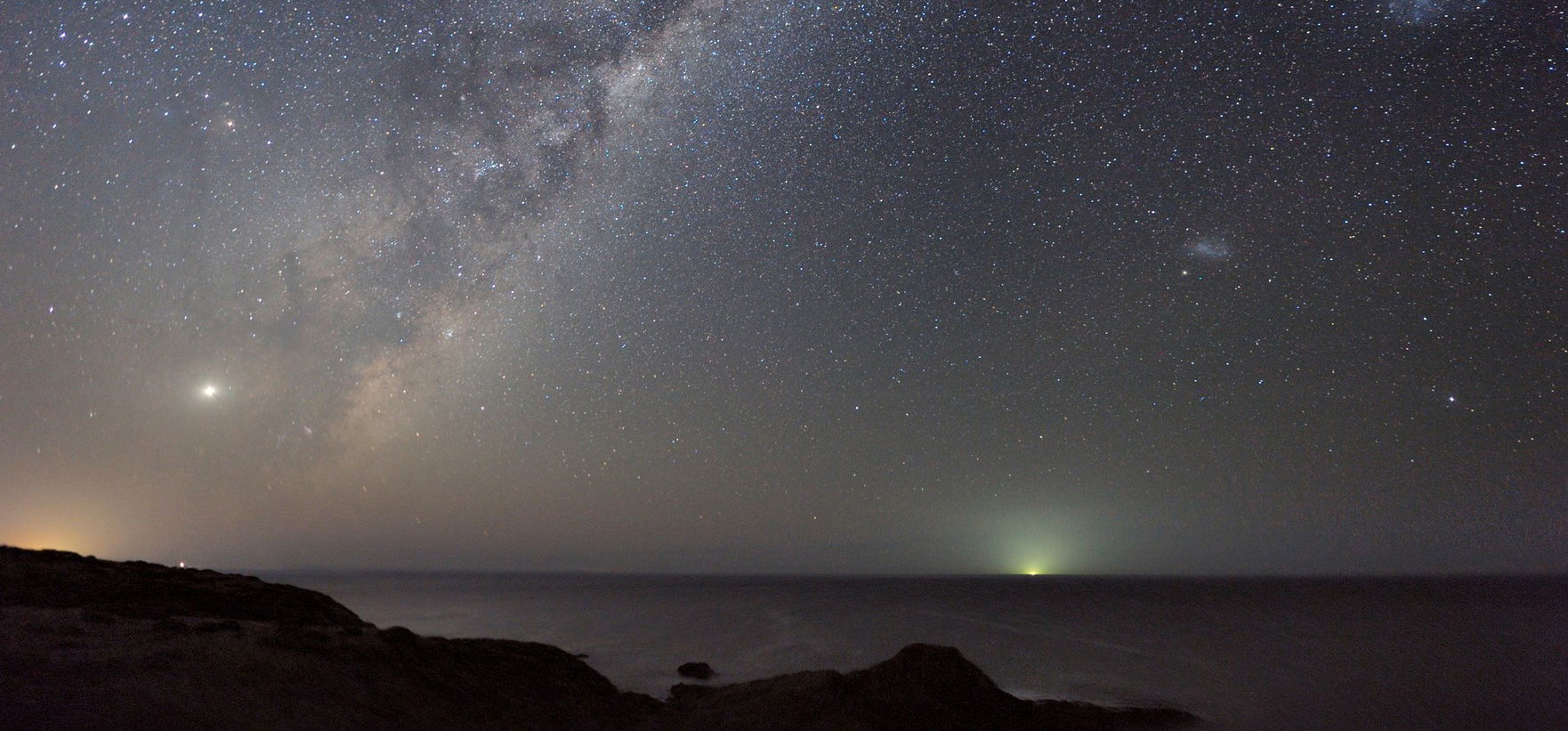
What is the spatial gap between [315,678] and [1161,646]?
52.5 m

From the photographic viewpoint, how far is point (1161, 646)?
52.2 metres

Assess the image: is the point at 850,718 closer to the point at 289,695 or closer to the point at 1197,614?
the point at 289,695

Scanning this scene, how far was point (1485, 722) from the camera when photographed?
95.8 ft

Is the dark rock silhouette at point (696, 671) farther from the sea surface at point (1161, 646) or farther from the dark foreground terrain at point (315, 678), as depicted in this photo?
the dark foreground terrain at point (315, 678)

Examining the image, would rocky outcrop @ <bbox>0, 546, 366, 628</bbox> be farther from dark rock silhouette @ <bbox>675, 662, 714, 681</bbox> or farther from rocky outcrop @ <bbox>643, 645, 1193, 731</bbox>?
dark rock silhouette @ <bbox>675, 662, 714, 681</bbox>

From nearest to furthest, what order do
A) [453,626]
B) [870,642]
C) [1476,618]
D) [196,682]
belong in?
[196,682], [870,642], [453,626], [1476,618]

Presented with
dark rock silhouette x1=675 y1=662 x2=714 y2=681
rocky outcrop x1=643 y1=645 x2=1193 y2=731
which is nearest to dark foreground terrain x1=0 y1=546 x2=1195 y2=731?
rocky outcrop x1=643 y1=645 x2=1193 y2=731

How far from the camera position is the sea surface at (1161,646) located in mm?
32125

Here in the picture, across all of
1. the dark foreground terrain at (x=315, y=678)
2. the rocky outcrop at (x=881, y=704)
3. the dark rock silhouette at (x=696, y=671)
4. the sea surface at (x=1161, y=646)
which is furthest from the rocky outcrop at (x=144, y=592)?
the dark rock silhouette at (x=696, y=671)

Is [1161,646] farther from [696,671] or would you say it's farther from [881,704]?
[881,704]

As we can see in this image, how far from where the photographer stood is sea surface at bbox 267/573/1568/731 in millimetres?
32125

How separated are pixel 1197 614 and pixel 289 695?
86.9m

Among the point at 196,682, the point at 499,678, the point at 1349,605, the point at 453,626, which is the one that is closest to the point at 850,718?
the point at 499,678

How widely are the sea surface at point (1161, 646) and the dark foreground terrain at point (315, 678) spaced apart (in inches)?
452
